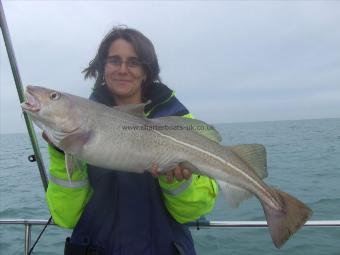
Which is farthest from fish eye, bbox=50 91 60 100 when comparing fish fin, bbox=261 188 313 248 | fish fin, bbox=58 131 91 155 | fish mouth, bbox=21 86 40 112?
fish fin, bbox=261 188 313 248

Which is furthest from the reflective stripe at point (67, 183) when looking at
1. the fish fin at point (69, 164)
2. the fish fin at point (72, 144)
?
the fish fin at point (72, 144)

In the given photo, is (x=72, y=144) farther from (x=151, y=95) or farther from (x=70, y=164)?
(x=151, y=95)

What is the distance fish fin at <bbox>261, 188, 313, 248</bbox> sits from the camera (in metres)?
3.27

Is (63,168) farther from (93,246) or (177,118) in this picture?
(177,118)

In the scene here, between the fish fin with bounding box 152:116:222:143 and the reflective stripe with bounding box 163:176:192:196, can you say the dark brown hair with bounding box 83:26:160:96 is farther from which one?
the reflective stripe with bounding box 163:176:192:196

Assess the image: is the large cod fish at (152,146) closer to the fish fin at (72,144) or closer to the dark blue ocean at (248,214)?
the fish fin at (72,144)

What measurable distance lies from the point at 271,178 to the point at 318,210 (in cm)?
517

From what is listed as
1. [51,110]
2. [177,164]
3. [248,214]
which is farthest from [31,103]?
[248,214]

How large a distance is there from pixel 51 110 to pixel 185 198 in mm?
1295

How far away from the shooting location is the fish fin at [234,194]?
3557 millimetres

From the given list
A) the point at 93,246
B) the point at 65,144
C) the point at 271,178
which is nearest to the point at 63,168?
the point at 65,144

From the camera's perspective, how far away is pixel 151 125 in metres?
3.41

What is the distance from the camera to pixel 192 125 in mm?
3531

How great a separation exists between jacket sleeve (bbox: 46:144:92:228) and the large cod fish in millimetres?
180
